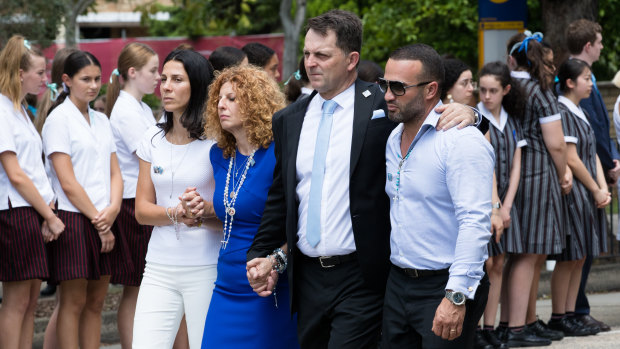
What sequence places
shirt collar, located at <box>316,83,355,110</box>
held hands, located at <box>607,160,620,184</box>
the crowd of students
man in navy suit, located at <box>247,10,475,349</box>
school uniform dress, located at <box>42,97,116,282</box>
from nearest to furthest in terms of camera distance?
man in navy suit, located at <box>247,10,475,349</box>
shirt collar, located at <box>316,83,355,110</box>
the crowd of students
school uniform dress, located at <box>42,97,116,282</box>
held hands, located at <box>607,160,620,184</box>

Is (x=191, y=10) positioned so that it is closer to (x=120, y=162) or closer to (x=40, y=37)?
(x=40, y=37)

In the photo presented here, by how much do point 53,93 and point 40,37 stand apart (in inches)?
356

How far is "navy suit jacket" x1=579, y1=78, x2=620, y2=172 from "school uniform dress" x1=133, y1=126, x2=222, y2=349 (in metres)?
3.78

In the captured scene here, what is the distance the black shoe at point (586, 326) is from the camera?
697 cm

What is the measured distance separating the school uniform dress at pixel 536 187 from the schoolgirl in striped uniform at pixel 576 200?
31 cm

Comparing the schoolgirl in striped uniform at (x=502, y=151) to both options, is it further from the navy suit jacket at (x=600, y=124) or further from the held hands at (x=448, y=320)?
the held hands at (x=448, y=320)

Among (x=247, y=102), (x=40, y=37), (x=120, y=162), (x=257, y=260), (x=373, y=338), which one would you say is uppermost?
(x=40, y=37)

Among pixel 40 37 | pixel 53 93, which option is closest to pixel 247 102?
pixel 53 93

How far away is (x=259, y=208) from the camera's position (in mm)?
4660

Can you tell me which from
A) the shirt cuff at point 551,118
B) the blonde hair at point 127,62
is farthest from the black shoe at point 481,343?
the blonde hair at point 127,62

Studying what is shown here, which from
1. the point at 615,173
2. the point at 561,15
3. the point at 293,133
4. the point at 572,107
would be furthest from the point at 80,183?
the point at 561,15

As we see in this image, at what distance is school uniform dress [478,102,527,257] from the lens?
6488 millimetres

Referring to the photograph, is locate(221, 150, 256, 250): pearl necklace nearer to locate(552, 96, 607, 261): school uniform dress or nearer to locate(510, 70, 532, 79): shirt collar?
locate(510, 70, 532, 79): shirt collar

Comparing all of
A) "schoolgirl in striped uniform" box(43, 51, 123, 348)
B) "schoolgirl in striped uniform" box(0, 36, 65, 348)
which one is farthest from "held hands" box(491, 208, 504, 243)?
"schoolgirl in striped uniform" box(0, 36, 65, 348)
